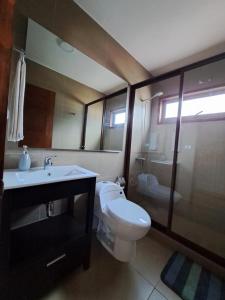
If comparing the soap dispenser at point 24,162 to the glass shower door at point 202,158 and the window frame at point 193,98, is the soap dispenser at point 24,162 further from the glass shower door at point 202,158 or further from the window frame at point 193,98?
the window frame at point 193,98

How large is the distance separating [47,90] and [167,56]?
172cm

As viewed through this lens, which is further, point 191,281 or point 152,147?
point 152,147

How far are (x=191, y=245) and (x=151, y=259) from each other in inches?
19.2

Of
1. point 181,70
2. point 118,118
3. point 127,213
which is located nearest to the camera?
point 127,213

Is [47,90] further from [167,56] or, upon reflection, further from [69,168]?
[167,56]

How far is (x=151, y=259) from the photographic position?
5.13 ft

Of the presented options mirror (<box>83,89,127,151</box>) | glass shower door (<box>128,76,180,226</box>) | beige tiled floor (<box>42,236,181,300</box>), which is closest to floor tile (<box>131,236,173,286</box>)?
beige tiled floor (<box>42,236,181,300</box>)

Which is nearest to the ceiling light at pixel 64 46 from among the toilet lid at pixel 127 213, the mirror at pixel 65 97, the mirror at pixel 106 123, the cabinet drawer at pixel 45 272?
the mirror at pixel 65 97

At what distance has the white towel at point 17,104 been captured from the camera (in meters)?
1.17

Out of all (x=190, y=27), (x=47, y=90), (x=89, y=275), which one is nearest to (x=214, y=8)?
(x=190, y=27)

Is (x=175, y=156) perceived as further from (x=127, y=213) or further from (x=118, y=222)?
(x=118, y=222)

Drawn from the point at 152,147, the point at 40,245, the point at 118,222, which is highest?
the point at 152,147

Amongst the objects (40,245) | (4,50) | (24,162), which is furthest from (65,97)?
(40,245)

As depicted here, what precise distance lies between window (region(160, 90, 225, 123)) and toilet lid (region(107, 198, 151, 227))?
146 cm
